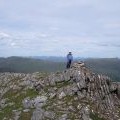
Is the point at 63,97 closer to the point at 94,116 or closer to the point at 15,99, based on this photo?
the point at 94,116

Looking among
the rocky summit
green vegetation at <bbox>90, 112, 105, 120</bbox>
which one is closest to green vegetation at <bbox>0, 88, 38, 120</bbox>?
the rocky summit

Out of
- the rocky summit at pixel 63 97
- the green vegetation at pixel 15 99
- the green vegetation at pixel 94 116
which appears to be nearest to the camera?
the green vegetation at pixel 94 116

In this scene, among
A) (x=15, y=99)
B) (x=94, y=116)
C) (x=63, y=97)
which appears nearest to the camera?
(x=94, y=116)

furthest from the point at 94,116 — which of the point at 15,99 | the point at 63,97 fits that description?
the point at 15,99

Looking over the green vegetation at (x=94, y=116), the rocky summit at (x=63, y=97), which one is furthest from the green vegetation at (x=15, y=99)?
the green vegetation at (x=94, y=116)

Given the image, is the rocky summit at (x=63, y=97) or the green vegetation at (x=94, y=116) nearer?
the green vegetation at (x=94, y=116)

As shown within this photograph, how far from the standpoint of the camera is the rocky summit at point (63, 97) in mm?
57906

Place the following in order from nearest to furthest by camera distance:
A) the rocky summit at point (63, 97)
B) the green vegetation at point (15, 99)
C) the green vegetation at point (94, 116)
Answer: the green vegetation at point (94, 116)
the rocky summit at point (63, 97)
the green vegetation at point (15, 99)

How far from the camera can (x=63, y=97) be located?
61.8m

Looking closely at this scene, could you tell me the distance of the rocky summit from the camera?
5791cm

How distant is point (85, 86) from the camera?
6353 cm

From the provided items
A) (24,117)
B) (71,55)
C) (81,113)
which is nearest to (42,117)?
(24,117)

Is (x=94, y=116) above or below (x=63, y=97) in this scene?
below

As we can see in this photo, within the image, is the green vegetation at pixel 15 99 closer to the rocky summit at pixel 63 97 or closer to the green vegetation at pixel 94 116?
the rocky summit at pixel 63 97
